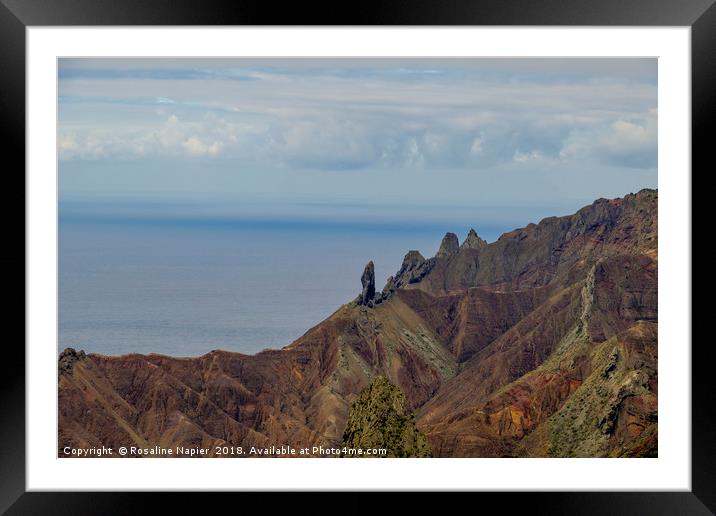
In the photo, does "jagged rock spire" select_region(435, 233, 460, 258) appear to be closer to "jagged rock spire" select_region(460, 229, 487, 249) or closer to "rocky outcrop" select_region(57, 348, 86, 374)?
"jagged rock spire" select_region(460, 229, 487, 249)

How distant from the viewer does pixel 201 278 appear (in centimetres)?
1561

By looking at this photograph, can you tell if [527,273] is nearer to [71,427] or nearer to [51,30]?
[71,427]

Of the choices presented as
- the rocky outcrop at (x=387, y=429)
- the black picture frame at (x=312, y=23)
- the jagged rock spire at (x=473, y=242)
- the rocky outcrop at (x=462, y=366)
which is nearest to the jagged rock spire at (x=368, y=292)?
the rocky outcrop at (x=462, y=366)

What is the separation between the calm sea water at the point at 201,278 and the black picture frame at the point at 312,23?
6.62m

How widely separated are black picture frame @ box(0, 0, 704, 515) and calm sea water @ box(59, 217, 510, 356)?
261 inches

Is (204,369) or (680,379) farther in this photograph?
(204,369)

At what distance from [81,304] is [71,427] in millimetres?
2835

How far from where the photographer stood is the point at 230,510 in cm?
374

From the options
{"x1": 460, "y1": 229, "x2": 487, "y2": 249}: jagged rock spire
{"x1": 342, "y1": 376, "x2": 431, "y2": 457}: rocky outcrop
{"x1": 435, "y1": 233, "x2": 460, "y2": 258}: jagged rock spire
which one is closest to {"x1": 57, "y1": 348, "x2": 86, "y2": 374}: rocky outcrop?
{"x1": 342, "y1": 376, "x2": 431, "y2": 457}: rocky outcrop

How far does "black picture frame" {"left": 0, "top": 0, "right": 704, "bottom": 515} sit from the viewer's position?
11.8 ft

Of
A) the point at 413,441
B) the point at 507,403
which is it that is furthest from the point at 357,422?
the point at 507,403

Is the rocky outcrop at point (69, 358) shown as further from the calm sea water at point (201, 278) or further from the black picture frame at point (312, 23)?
the black picture frame at point (312, 23)

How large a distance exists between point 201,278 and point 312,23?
12451 mm

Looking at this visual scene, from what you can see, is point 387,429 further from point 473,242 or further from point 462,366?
point 462,366
